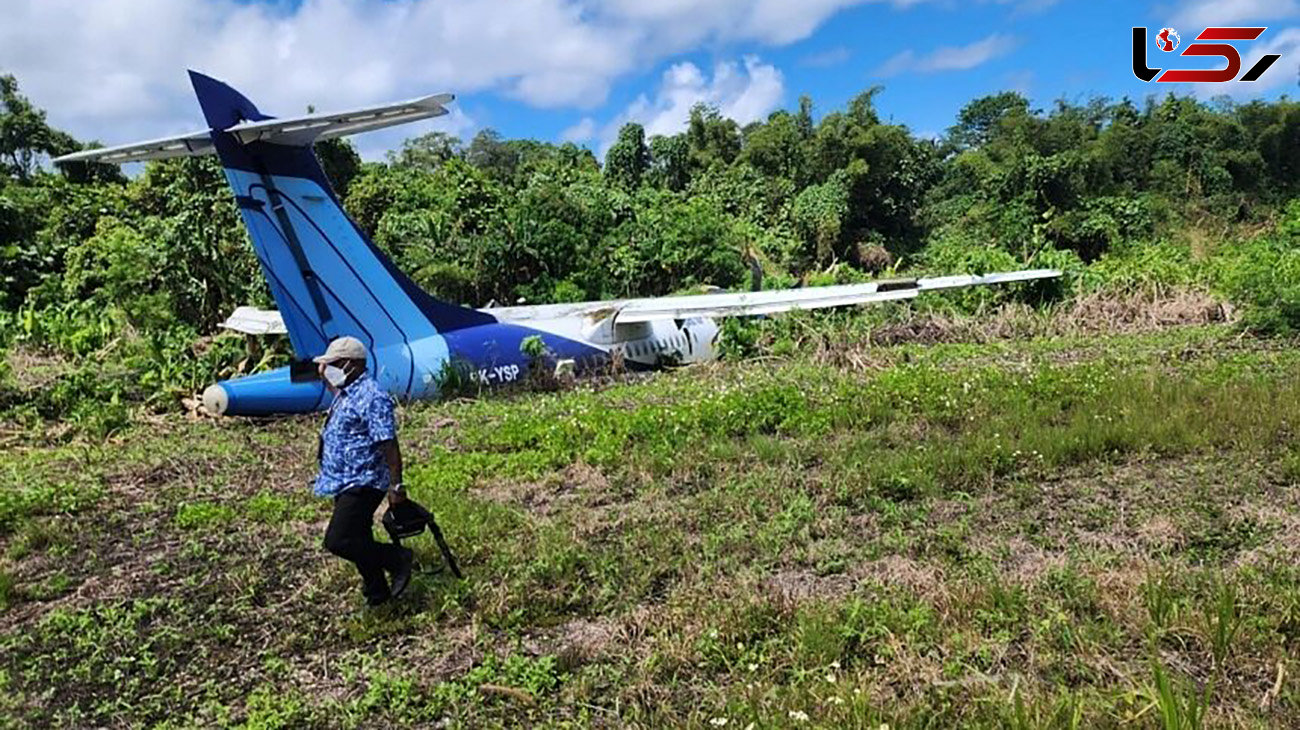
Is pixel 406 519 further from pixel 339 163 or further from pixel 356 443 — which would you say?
pixel 339 163

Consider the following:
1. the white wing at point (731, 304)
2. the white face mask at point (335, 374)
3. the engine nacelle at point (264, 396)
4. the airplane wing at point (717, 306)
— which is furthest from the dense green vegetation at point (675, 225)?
the white face mask at point (335, 374)

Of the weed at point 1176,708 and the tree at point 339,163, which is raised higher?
the tree at point 339,163

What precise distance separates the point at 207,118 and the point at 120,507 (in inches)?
165

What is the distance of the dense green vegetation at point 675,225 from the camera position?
13.8 meters

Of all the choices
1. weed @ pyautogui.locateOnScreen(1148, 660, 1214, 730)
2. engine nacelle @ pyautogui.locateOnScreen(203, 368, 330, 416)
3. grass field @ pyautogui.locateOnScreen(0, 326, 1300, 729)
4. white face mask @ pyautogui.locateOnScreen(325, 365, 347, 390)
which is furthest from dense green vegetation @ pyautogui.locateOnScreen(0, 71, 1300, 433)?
weed @ pyautogui.locateOnScreen(1148, 660, 1214, 730)

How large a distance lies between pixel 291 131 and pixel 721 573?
22.4 ft

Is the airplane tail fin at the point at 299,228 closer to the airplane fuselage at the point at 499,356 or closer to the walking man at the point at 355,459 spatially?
the airplane fuselage at the point at 499,356

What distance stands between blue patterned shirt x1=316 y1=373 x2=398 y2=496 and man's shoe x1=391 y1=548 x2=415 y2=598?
493 millimetres

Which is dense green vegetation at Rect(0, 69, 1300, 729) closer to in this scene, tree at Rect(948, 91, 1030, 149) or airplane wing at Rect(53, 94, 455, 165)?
airplane wing at Rect(53, 94, 455, 165)

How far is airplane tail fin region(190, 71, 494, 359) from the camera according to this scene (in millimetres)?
8977

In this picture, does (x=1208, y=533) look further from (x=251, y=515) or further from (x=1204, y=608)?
(x=251, y=515)

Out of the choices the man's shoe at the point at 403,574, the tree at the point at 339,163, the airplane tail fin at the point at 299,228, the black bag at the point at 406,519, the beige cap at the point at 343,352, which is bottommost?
the man's shoe at the point at 403,574

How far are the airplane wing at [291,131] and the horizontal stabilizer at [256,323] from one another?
276cm

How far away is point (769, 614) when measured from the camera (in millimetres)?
4441
